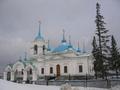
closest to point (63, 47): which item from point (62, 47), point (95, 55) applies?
point (62, 47)

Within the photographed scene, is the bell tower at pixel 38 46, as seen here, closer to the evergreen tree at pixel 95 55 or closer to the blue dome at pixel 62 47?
the blue dome at pixel 62 47

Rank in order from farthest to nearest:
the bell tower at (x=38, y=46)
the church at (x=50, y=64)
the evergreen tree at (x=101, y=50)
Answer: the bell tower at (x=38, y=46) → the church at (x=50, y=64) → the evergreen tree at (x=101, y=50)

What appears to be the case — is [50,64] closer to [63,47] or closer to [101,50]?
[63,47]

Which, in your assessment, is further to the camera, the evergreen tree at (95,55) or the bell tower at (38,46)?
the bell tower at (38,46)

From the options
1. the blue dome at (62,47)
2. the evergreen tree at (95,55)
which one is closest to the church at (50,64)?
the blue dome at (62,47)

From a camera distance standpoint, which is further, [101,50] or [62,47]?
[62,47]

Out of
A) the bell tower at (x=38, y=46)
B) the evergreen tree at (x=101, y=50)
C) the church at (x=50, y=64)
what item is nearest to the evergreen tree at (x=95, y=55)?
the evergreen tree at (x=101, y=50)

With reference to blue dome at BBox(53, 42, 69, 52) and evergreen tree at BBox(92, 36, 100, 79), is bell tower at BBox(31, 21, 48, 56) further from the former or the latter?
evergreen tree at BBox(92, 36, 100, 79)

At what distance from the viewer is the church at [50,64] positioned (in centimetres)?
3307

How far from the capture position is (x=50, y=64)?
3628 cm

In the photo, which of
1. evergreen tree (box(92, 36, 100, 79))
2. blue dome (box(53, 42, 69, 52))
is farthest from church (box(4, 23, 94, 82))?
evergreen tree (box(92, 36, 100, 79))

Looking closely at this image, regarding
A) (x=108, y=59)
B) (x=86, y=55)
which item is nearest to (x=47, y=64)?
(x=86, y=55)

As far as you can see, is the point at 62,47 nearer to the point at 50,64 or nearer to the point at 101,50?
the point at 50,64


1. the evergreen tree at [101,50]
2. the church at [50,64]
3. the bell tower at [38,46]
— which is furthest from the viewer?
the bell tower at [38,46]
